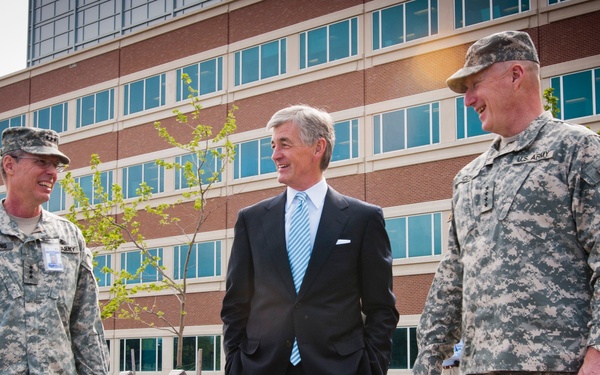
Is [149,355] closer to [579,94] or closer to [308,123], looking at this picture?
[579,94]

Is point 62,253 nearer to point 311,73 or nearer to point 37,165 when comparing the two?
Answer: point 37,165

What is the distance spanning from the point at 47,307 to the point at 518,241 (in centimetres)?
365

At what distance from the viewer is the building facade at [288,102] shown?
32.8 metres

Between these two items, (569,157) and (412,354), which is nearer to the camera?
(569,157)

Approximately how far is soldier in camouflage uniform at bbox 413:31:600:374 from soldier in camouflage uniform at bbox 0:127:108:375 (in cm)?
299

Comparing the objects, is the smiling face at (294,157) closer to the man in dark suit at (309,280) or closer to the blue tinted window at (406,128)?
the man in dark suit at (309,280)

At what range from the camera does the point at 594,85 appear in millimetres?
29875

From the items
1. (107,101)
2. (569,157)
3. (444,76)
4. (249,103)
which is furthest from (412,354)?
(569,157)

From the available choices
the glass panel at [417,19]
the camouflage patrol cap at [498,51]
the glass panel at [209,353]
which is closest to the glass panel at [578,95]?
the glass panel at [417,19]

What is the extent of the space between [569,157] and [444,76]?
2984cm

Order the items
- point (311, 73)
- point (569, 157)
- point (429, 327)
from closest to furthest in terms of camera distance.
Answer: point (569, 157) → point (429, 327) → point (311, 73)

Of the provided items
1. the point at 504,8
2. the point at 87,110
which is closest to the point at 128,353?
the point at 87,110

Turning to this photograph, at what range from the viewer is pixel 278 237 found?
625 centimetres

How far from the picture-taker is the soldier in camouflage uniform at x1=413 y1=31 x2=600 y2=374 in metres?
4.22
